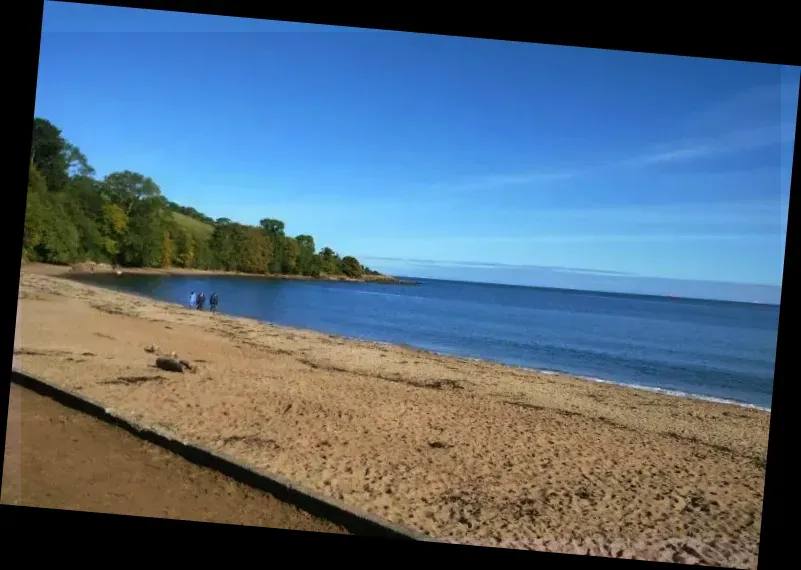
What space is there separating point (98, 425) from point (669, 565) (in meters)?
3.40

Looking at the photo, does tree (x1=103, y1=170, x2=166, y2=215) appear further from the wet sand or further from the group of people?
the wet sand

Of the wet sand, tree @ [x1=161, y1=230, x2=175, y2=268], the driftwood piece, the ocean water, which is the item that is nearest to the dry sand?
the driftwood piece

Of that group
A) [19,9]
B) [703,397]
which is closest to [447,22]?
[19,9]

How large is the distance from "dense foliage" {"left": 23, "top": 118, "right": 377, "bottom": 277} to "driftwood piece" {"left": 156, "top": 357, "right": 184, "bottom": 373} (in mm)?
4318

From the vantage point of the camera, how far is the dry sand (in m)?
3.02

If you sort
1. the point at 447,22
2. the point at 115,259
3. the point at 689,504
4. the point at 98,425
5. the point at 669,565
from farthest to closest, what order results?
the point at 115,259, the point at 689,504, the point at 98,425, the point at 669,565, the point at 447,22

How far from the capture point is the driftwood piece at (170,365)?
19.0 ft

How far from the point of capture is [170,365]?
5789 mm

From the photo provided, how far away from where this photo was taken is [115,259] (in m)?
14.1

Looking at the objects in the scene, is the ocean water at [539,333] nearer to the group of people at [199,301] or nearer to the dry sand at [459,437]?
the group of people at [199,301]

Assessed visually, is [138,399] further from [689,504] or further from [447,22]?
[689,504]

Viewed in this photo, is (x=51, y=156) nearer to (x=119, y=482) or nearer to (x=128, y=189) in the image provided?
(x=128, y=189)

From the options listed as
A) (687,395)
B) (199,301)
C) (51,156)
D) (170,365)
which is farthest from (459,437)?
(199,301)

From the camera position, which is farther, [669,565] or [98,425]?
[98,425]
